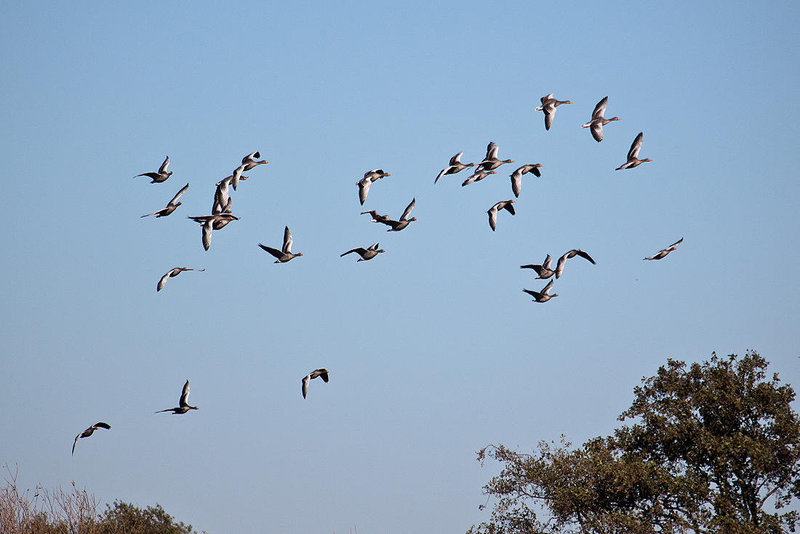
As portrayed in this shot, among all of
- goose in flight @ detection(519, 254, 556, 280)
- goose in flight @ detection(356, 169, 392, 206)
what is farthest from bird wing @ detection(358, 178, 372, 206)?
goose in flight @ detection(519, 254, 556, 280)

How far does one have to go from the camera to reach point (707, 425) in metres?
37.1

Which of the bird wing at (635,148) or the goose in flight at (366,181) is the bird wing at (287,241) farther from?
the bird wing at (635,148)

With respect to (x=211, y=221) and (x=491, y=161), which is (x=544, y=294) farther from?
(x=211, y=221)

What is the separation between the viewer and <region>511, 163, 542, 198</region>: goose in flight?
33.9 metres

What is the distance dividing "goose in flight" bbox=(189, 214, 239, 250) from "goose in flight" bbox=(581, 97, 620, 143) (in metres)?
11.1

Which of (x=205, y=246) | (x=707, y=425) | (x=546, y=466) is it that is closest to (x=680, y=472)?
(x=707, y=425)

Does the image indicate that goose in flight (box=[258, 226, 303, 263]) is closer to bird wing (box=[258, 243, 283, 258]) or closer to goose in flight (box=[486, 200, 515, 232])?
bird wing (box=[258, 243, 283, 258])

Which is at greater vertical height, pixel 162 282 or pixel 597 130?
pixel 597 130

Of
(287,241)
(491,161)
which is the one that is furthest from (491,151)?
(287,241)

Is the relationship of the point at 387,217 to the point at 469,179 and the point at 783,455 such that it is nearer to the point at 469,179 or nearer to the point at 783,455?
the point at 469,179

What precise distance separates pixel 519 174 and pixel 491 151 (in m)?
1.31

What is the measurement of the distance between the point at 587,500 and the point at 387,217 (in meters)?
11.4

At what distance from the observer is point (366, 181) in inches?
1340

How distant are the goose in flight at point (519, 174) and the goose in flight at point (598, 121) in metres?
2.32
